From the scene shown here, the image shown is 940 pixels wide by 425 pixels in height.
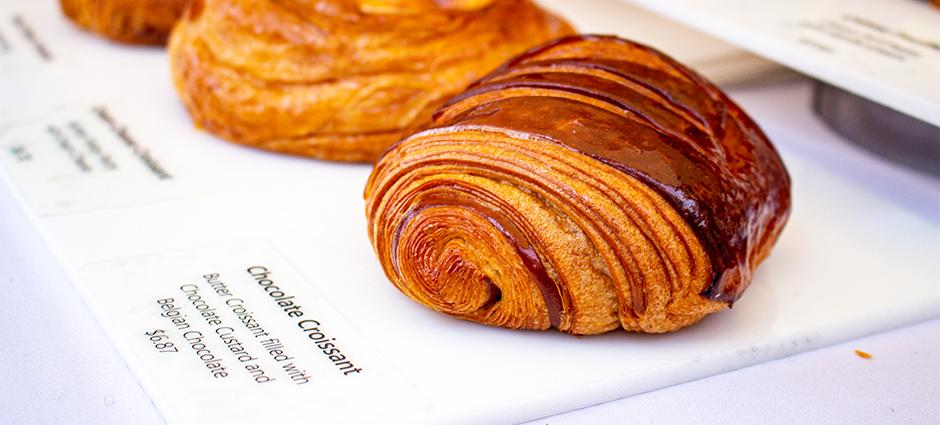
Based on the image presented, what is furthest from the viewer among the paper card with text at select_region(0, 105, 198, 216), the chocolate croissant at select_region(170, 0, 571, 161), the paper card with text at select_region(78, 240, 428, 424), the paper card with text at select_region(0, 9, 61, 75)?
the paper card with text at select_region(0, 9, 61, 75)

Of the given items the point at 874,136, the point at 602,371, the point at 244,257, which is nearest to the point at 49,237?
the point at 244,257

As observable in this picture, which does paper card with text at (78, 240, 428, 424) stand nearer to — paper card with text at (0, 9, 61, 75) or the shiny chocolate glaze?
the shiny chocolate glaze

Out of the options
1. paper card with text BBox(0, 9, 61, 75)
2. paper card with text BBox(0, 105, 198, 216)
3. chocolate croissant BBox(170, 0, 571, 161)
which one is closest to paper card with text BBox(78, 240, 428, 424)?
paper card with text BBox(0, 105, 198, 216)

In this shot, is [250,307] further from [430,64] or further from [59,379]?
[430,64]

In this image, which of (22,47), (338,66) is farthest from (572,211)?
(22,47)

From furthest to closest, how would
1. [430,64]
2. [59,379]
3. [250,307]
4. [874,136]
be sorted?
[874,136] < [430,64] < [250,307] < [59,379]
